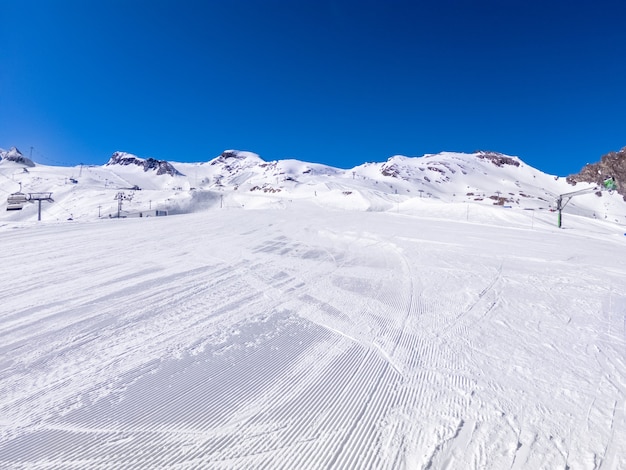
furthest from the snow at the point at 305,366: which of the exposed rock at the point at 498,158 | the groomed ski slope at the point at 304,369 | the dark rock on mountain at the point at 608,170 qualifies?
the exposed rock at the point at 498,158

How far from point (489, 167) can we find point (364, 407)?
18370 cm

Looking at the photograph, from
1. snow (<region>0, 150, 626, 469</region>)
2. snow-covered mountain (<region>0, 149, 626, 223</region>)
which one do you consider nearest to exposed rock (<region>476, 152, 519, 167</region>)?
snow-covered mountain (<region>0, 149, 626, 223</region>)

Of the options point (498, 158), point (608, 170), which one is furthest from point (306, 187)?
point (498, 158)

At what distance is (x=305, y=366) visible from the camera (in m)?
3.02

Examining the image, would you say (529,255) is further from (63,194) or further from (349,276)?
(63,194)

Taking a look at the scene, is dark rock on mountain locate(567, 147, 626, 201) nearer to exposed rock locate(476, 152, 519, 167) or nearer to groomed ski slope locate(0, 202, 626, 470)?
exposed rock locate(476, 152, 519, 167)

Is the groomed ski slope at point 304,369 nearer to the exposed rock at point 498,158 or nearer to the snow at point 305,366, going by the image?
the snow at point 305,366

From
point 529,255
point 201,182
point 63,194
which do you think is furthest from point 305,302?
point 201,182

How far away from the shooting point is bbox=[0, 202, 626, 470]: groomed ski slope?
2.03 m

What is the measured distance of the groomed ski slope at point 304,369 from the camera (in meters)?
2.03

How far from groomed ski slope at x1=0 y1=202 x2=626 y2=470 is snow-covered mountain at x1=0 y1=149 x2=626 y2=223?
99.2 ft

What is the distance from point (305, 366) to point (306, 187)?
82.4 meters

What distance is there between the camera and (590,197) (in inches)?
4072

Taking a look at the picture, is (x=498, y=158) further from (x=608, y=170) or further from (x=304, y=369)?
(x=304, y=369)
